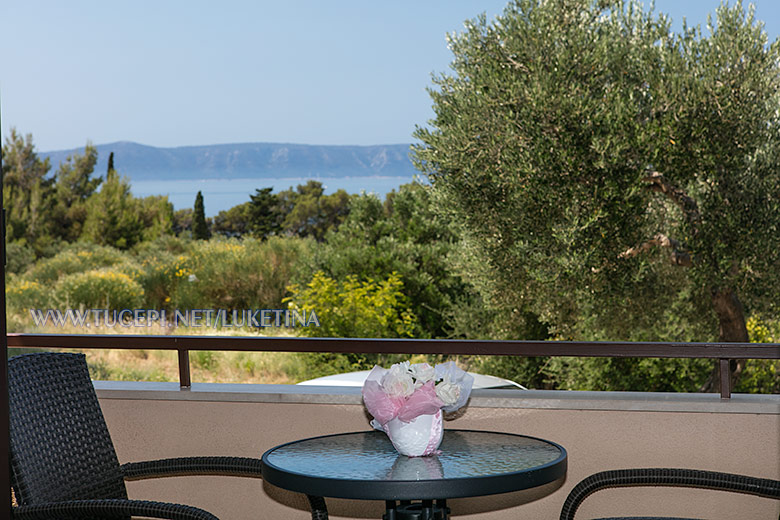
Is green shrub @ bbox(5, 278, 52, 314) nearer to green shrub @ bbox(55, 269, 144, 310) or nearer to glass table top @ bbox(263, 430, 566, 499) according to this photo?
green shrub @ bbox(55, 269, 144, 310)

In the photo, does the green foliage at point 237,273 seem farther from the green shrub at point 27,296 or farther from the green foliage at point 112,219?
the green shrub at point 27,296

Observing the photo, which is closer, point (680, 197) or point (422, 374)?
point (422, 374)

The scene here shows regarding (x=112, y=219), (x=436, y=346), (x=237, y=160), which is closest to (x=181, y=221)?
(x=112, y=219)

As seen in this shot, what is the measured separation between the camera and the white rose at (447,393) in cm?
193

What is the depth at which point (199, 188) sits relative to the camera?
50.8ft

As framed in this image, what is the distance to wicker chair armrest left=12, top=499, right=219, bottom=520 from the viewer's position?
1.88 meters

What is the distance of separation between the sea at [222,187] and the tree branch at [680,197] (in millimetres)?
6738

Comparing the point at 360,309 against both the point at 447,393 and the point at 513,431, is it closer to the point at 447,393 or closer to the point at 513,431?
the point at 513,431

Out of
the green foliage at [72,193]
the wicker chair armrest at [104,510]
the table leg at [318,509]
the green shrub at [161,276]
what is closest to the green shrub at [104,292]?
the green shrub at [161,276]

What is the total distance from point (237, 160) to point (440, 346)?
13632mm

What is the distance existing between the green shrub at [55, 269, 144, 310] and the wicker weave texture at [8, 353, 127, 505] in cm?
1064

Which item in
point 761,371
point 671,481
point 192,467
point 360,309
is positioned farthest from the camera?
point 360,309

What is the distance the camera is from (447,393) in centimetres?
194

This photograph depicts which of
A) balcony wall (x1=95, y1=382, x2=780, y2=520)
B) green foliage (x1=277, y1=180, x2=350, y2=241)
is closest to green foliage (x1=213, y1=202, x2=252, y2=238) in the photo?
green foliage (x1=277, y1=180, x2=350, y2=241)
